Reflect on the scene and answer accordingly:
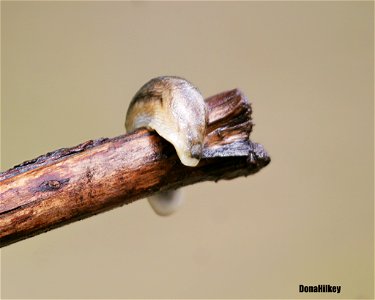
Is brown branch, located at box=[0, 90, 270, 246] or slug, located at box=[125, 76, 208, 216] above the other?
slug, located at box=[125, 76, 208, 216]

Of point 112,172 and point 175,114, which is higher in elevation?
point 175,114

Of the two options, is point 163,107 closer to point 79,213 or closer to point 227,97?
point 227,97

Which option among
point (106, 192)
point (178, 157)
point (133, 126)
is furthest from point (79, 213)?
point (133, 126)

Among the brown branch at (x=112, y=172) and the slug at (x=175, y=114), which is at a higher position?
the slug at (x=175, y=114)
